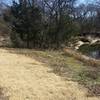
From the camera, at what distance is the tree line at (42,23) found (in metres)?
28.3

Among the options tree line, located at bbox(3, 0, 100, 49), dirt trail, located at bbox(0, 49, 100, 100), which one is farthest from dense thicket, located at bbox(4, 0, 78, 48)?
dirt trail, located at bbox(0, 49, 100, 100)

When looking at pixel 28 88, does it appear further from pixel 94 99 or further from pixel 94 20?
pixel 94 20

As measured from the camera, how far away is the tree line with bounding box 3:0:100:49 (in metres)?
28.3

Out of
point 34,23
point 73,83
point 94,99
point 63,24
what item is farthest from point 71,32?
point 94,99

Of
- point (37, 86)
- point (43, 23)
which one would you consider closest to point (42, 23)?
point (43, 23)

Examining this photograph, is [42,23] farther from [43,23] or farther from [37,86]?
[37,86]

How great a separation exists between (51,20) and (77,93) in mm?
19597

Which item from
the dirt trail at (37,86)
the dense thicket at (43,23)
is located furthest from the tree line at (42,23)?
the dirt trail at (37,86)

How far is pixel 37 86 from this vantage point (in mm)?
10625

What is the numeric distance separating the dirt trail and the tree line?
14485 mm

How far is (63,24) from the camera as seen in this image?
28906mm

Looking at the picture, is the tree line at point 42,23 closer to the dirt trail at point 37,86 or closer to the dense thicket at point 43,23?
the dense thicket at point 43,23

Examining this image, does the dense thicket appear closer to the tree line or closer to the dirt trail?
the tree line

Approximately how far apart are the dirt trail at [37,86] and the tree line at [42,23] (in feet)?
47.5
